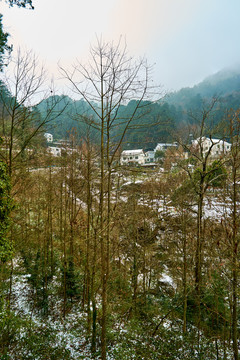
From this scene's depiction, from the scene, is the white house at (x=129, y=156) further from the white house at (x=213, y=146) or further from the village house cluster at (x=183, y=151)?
the white house at (x=213, y=146)

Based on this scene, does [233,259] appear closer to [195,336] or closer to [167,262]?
[195,336]

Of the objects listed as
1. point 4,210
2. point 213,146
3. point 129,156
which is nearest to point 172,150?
point 213,146

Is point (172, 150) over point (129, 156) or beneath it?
over

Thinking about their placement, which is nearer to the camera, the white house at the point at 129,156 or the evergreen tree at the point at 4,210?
the white house at the point at 129,156

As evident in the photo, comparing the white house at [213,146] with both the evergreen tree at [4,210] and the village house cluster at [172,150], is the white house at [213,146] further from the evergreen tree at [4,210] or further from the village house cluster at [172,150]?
the evergreen tree at [4,210]

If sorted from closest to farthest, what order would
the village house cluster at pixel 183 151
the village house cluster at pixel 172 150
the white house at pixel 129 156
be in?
the white house at pixel 129 156 < the village house cluster at pixel 183 151 < the village house cluster at pixel 172 150

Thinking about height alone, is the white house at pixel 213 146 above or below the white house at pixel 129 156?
above

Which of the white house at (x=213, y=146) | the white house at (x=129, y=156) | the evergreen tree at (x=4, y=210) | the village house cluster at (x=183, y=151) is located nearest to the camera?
the white house at (x=129, y=156)

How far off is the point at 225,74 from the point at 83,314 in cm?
12514

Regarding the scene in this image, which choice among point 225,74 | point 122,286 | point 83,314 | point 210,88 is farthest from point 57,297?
point 225,74

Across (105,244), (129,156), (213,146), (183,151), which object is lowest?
(105,244)

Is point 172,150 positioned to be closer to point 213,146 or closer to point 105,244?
point 213,146

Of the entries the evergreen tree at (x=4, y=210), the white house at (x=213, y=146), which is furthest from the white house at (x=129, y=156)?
the evergreen tree at (x=4, y=210)

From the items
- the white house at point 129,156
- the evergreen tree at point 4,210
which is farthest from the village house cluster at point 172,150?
the evergreen tree at point 4,210
